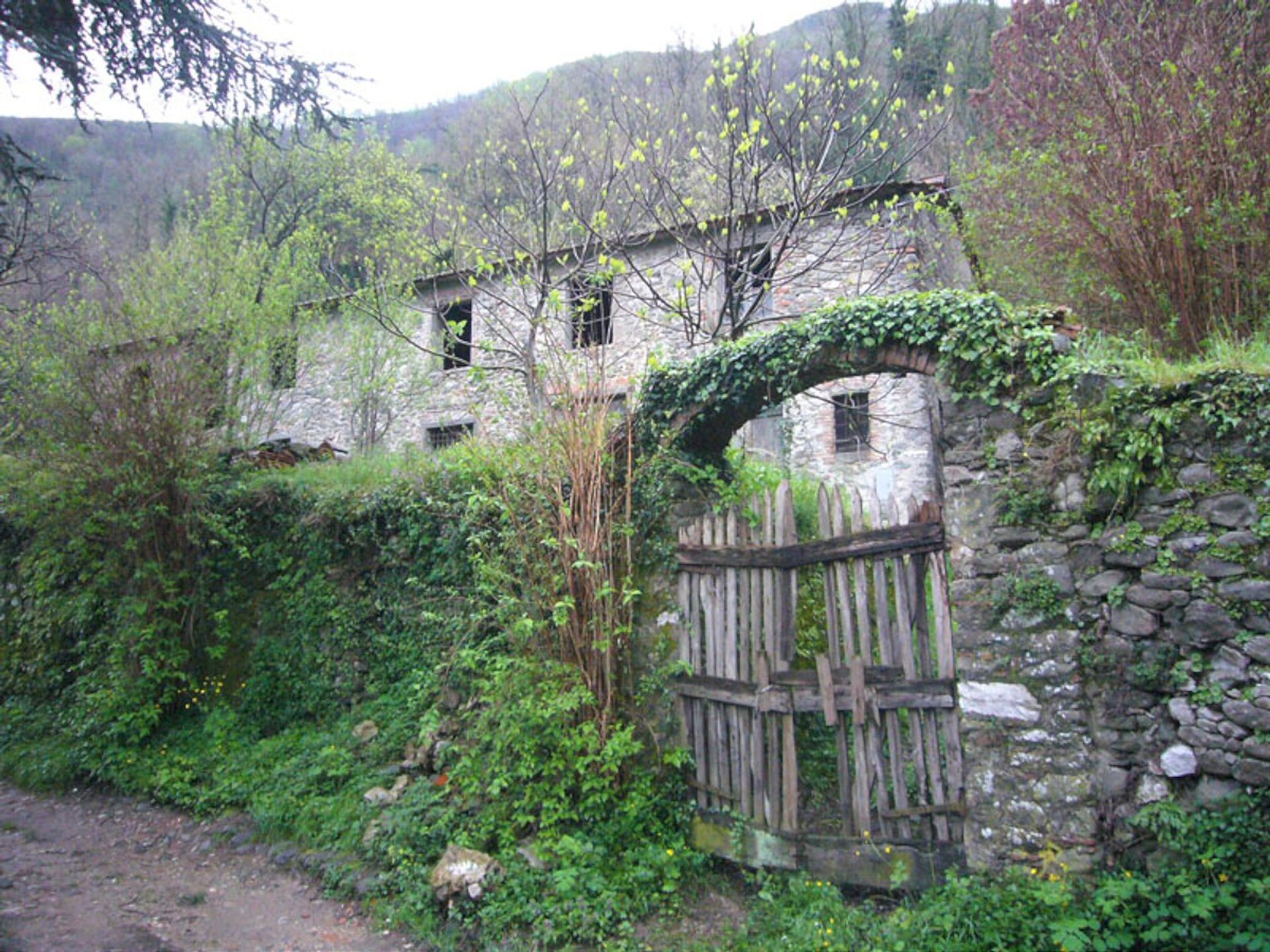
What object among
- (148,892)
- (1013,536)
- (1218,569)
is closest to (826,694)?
(1013,536)

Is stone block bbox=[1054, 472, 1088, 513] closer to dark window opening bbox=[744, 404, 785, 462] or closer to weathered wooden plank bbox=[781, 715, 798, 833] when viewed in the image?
weathered wooden plank bbox=[781, 715, 798, 833]

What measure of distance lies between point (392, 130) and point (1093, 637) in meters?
45.1

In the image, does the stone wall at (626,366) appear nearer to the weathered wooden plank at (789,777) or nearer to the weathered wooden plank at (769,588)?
the weathered wooden plank at (769,588)

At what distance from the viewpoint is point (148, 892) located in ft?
→ 17.2

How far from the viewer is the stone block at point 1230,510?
133 inches

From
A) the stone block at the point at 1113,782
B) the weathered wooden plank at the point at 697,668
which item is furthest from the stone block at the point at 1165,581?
the weathered wooden plank at the point at 697,668

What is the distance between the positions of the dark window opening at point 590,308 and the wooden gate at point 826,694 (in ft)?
6.55

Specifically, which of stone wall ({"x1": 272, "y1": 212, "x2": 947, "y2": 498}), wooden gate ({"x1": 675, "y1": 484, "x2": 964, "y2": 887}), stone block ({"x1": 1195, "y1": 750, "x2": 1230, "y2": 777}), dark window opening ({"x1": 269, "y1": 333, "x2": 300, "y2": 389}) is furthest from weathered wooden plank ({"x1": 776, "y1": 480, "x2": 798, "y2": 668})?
dark window opening ({"x1": 269, "y1": 333, "x2": 300, "y2": 389})

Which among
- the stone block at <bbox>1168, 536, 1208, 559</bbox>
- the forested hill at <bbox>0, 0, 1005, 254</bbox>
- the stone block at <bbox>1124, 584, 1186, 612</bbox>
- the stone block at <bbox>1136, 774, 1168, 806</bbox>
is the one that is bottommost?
the stone block at <bbox>1136, 774, 1168, 806</bbox>

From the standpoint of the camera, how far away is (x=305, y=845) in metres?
5.59

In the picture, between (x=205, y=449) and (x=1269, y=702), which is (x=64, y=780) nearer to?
(x=205, y=449)

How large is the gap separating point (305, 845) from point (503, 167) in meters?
9.22

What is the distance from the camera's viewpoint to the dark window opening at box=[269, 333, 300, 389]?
1125 cm

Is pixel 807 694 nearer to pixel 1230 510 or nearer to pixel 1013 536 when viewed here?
pixel 1013 536
